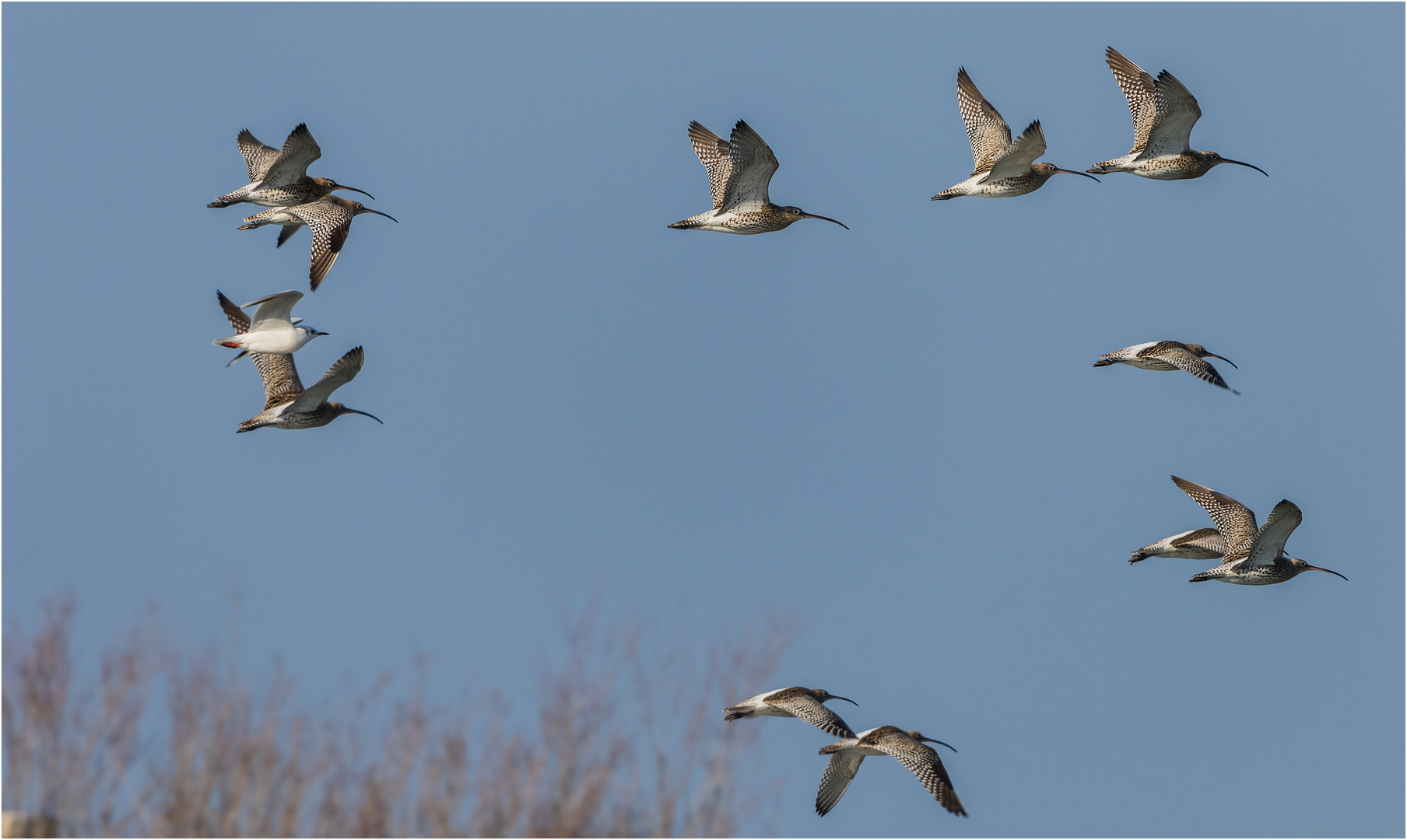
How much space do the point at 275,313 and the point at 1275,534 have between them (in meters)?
11.1

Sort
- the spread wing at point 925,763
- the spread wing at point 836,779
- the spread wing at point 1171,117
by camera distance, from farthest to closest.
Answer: the spread wing at point 1171,117, the spread wing at point 836,779, the spread wing at point 925,763

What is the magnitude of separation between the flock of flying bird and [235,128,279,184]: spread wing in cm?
19

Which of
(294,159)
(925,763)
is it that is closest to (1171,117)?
(925,763)

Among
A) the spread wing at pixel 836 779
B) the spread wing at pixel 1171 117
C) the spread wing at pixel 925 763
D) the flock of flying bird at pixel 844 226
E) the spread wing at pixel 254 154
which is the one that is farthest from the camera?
the spread wing at pixel 254 154

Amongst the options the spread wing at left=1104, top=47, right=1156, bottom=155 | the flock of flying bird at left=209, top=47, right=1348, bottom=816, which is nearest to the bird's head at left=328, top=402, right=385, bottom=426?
the flock of flying bird at left=209, top=47, right=1348, bottom=816

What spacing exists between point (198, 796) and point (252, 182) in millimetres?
8182

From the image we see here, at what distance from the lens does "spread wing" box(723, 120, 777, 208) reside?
71.2 feet

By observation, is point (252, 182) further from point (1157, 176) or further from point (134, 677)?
point (1157, 176)

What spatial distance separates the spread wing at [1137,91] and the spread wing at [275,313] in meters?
10.2

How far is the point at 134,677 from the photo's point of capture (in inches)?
1043

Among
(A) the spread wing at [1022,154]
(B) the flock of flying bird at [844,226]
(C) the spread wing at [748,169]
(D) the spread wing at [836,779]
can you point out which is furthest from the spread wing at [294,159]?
(D) the spread wing at [836,779]

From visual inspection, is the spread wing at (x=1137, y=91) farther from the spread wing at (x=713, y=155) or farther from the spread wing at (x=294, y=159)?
the spread wing at (x=294, y=159)

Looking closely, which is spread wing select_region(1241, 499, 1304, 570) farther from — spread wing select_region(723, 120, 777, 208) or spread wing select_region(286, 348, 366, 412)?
spread wing select_region(286, 348, 366, 412)

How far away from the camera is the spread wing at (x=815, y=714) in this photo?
19.9 metres
